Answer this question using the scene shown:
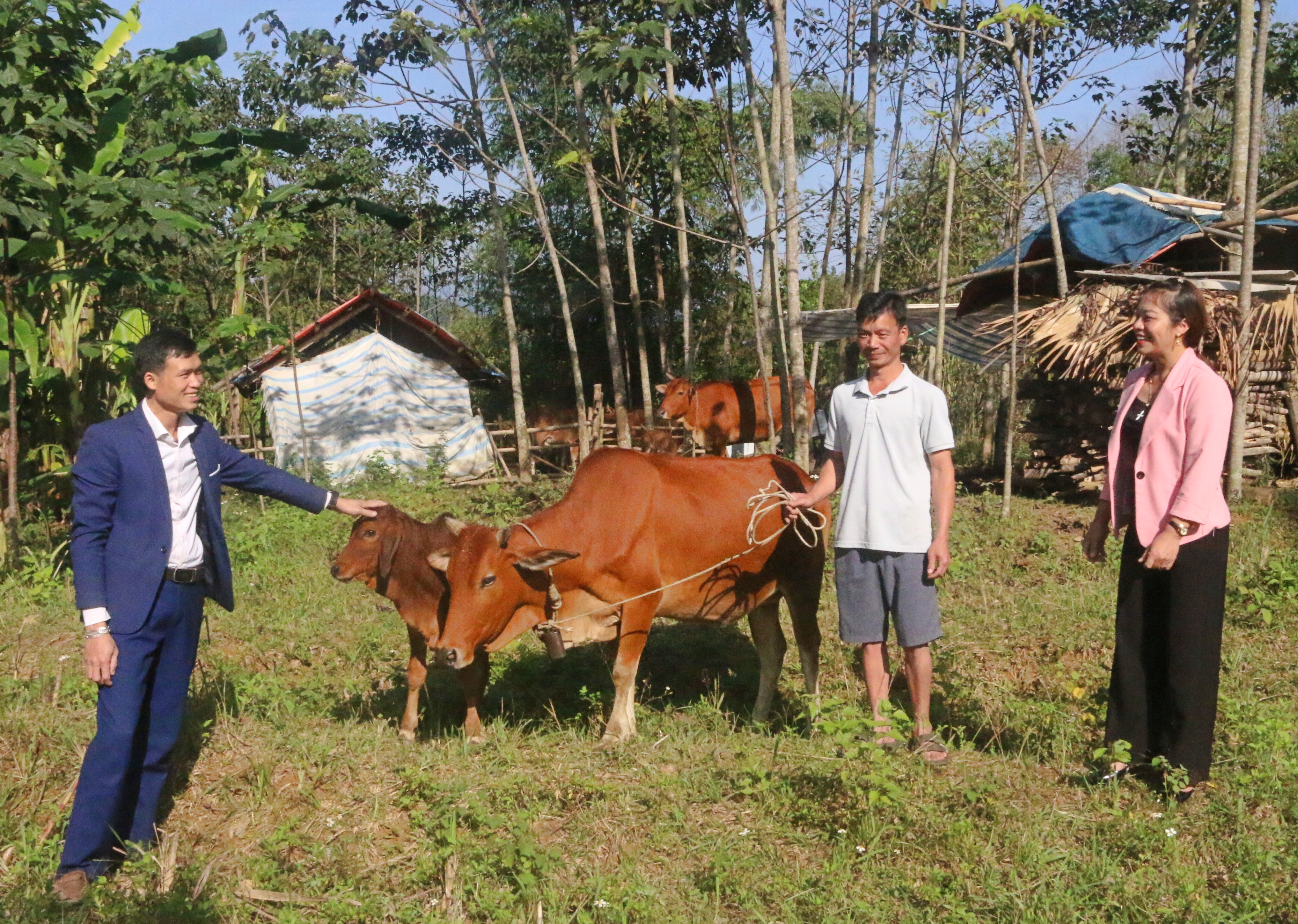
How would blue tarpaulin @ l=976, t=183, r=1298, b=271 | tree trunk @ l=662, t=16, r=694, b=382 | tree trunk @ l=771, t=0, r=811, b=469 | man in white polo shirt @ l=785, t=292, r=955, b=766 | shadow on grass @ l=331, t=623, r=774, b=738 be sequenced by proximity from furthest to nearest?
tree trunk @ l=662, t=16, r=694, b=382 → blue tarpaulin @ l=976, t=183, r=1298, b=271 → tree trunk @ l=771, t=0, r=811, b=469 → shadow on grass @ l=331, t=623, r=774, b=738 → man in white polo shirt @ l=785, t=292, r=955, b=766

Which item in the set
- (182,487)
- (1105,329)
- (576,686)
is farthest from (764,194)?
(182,487)

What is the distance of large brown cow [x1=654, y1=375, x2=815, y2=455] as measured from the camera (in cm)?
1541

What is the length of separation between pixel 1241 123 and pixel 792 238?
13.6 ft

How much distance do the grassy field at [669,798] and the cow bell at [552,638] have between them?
0.44m

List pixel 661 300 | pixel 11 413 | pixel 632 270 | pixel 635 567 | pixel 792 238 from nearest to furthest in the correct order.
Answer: pixel 635 567 < pixel 11 413 < pixel 792 238 < pixel 632 270 < pixel 661 300

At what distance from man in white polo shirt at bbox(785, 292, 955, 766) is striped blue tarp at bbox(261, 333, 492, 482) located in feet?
38.9

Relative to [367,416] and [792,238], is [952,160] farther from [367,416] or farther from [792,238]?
[367,416]

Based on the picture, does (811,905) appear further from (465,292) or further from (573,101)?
(465,292)

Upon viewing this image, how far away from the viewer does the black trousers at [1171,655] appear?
409cm

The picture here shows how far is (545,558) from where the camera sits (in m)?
5.05

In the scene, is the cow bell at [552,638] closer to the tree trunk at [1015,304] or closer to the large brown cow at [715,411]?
the tree trunk at [1015,304]

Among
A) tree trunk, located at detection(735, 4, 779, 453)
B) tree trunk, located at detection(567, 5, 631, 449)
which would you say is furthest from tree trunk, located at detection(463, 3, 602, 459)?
tree trunk, located at detection(735, 4, 779, 453)

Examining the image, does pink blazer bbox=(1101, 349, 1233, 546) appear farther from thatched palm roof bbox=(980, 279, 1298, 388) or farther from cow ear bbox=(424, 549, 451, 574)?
thatched palm roof bbox=(980, 279, 1298, 388)

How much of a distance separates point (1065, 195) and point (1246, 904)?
977 inches
